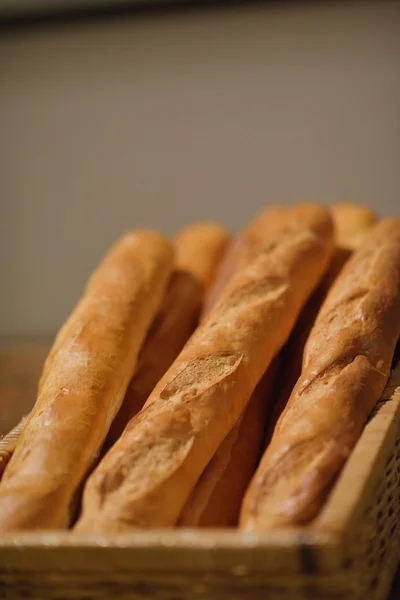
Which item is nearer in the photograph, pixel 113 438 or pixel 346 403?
pixel 346 403

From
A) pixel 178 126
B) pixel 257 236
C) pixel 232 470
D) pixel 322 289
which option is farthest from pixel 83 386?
pixel 178 126

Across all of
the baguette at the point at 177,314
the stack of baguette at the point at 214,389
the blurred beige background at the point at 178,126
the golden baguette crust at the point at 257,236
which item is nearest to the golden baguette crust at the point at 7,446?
the stack of baguette at the point at 214,389

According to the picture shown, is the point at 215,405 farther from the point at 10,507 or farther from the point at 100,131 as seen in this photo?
the point at 100,131

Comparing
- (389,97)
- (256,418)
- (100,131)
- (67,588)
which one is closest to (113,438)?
(256,418)

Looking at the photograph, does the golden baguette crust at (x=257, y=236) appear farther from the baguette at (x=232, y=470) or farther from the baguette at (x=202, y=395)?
the baguette at (x=232, y=470)

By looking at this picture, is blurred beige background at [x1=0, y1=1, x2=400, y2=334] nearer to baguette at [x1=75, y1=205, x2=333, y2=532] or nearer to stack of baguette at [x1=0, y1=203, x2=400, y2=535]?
stack of baguette at [x1=0, y1=203, x2=400, y2=535]

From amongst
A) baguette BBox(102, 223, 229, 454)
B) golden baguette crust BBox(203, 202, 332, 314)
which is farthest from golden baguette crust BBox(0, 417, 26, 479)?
golden baguette crust BBox(203, 202, 332, 314)

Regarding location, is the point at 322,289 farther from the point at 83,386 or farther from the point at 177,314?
the point at 83,386
